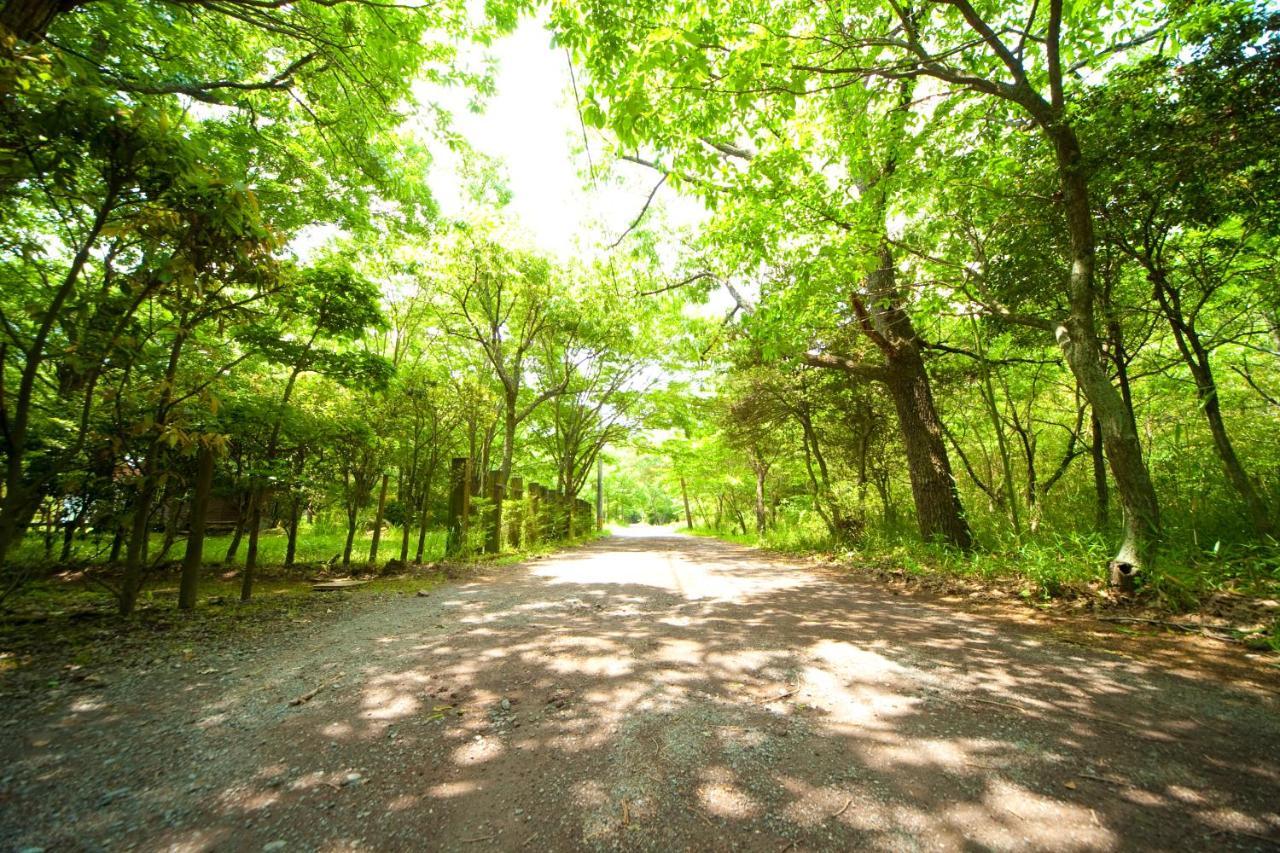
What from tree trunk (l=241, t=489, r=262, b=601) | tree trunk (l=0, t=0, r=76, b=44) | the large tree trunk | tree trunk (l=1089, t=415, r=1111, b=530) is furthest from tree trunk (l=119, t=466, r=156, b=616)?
tree trunk (l=1089, t=415, r=1111, b=530)

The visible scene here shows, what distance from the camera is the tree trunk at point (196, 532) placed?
385 centimetres

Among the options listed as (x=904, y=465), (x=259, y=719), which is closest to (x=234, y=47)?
(x=259, y=719)

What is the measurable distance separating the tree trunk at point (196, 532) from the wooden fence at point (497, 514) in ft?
13.5

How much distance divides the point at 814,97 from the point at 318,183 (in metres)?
7.38

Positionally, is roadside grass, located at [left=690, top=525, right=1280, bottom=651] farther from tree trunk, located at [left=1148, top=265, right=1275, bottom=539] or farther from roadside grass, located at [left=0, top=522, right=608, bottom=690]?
roadside grass, located at [left=0, top=522, right=608, bottom=690]

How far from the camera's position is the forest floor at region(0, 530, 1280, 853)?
1.43 meters

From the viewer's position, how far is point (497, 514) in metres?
9.30

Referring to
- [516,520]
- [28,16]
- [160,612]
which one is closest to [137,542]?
[160,612]

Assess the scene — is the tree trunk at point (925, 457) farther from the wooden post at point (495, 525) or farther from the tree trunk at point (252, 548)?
the tree trunk at point (252, 548)

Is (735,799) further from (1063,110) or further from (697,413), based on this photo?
(697,413)

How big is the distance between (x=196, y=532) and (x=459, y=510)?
4.69m

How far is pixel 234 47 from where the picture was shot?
5.56 m

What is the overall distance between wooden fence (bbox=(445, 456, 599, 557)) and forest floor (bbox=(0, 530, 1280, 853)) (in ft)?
16.2

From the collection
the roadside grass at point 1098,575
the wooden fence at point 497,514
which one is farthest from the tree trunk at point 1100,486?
the wooden fence at point 497,514
